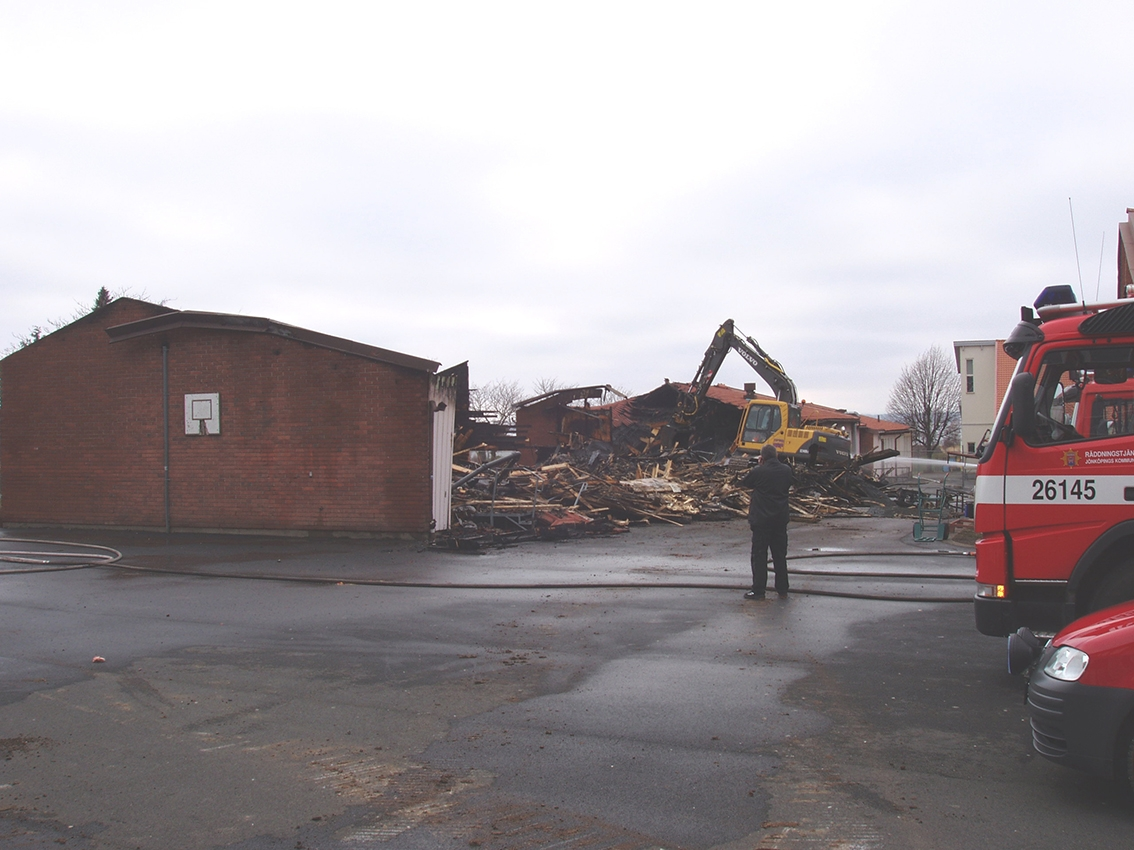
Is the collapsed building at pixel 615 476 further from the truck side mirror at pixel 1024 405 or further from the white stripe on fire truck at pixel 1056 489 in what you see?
the truck side mirror at pixel 1024 405

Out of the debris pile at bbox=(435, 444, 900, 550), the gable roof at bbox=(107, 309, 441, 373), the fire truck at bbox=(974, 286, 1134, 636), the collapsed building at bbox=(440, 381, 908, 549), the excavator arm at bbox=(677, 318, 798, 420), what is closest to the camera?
the fire truck at bbox=(974, 286, 1134, 636)

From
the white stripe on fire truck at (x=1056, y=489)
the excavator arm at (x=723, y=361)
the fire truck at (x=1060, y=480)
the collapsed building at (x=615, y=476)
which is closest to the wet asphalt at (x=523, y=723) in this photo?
the fire truck at (x=1060, y=480)

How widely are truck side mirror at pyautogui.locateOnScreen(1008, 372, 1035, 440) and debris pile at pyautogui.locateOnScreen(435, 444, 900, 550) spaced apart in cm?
1065

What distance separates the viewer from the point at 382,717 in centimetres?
575

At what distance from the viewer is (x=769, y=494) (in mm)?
10250

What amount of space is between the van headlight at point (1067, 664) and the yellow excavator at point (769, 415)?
22.5 metres

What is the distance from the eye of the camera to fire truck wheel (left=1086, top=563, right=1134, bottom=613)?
6.01 metres

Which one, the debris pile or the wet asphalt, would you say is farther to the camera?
the debris pile

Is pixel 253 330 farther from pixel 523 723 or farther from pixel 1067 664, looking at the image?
pixel 1067 664

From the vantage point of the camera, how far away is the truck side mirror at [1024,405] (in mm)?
6309

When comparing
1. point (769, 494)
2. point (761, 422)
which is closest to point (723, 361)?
point (761, 422)

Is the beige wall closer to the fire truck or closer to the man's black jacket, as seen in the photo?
the man's black jacket

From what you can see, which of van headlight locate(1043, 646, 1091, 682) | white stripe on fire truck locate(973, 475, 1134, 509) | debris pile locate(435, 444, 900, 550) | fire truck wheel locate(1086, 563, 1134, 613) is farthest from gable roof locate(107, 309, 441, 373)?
van headlight locate(1043, 646, 1091, 682)

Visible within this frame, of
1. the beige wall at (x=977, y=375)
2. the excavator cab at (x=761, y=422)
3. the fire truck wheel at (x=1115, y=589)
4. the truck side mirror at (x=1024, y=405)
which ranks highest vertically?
the beige wall at (x=977, y=375)
